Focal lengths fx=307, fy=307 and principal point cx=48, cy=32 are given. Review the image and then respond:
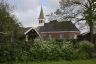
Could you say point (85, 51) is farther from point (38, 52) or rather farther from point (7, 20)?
point (7, 20)

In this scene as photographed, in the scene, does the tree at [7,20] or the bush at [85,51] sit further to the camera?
the tree at [7,20]

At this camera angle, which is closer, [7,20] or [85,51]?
[85,51]

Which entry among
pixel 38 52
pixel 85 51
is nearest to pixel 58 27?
pixel 85 51

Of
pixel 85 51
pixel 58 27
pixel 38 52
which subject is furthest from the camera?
pixel 58 27

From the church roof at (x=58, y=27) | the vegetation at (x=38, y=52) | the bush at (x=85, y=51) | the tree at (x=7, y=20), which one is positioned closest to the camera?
the vegetation at (x=38, y=52)

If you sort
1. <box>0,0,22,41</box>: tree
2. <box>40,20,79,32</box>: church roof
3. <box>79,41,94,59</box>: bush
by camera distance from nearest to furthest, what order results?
<box>79,41,94,59</box>: bush
<box>0,0,22,41</box>: tree
<box>40,20,79,32</box>: church roof

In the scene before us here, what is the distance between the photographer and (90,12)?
45.8 meters

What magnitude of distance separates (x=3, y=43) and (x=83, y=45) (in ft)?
35.0

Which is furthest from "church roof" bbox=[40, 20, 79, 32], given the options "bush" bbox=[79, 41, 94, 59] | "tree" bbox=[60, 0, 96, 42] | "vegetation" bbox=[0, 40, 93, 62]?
"vegetation" bbox=[0, 40, 93, 62]

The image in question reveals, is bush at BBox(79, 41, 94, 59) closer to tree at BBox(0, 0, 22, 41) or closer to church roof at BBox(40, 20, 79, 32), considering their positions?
tree at BBox(0, 0, 22, 41)

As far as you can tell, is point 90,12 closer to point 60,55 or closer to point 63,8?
point 63,8

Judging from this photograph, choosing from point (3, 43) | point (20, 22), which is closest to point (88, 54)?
point (3, 43)

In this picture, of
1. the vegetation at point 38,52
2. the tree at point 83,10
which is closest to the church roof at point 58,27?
the tree at point 83,10

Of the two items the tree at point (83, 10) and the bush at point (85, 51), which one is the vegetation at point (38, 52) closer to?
the bush at point (85, 51)
